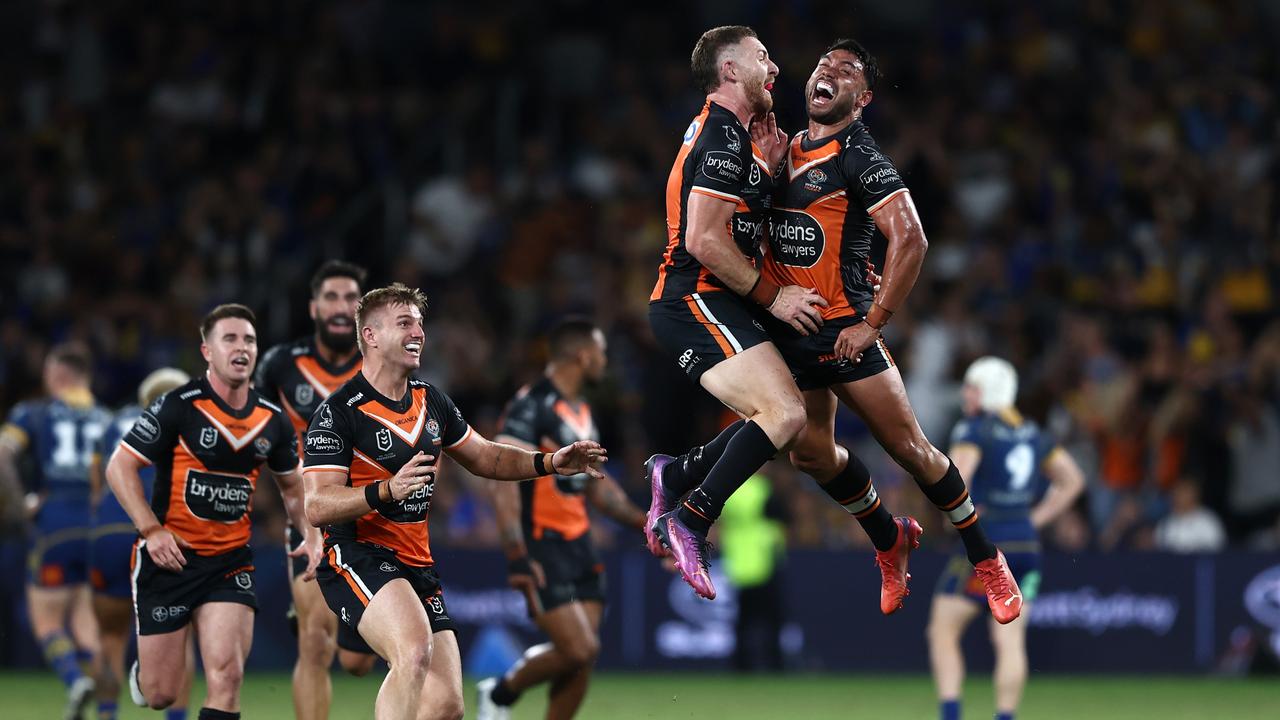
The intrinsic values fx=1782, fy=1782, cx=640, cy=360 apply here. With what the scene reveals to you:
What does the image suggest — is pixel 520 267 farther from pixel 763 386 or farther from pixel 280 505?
pixel 763 386

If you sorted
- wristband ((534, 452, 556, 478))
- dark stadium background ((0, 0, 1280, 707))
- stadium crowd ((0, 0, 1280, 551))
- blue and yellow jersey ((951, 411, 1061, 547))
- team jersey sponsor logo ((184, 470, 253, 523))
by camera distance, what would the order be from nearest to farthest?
wristband ((534, 452, 556, 478)), team jersey sponsor logo ((184, 470, 253, 523)), blue and yellow jersey ((951, 411, 1061, 547)), dark stadium background ((0, 0, 1280, 707)), stadium crowd ((0, 0, 1280, 551))

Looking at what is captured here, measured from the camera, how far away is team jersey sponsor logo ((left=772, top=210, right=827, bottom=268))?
8.59 metres

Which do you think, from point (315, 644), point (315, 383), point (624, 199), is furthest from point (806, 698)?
point (624, 199)

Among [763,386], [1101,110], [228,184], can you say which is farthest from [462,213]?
[763,386]

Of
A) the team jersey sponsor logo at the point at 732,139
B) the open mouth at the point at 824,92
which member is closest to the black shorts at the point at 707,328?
the team jersey sponsor logo at the point at 732,139

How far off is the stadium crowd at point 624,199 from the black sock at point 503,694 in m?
5.92

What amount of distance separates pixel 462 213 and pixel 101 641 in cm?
941

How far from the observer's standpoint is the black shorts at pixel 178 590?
9492mm

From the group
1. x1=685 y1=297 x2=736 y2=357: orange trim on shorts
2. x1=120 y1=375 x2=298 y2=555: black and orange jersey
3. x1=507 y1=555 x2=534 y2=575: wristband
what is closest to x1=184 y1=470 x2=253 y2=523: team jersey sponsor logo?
x1=120 y1=375 x2=298 y2=555: black and orange jersey

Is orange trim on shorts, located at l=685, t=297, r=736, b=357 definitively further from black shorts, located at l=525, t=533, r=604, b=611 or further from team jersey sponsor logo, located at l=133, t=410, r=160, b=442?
black shorts, located at l=525, t=533, r=604, b=611

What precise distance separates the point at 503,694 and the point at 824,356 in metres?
4.26

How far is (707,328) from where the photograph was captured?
8469mm

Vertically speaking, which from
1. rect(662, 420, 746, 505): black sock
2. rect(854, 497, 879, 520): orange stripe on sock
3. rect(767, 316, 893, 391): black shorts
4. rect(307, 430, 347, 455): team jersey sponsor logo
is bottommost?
rect(854, 497, 879, 520): orange stripe on sock

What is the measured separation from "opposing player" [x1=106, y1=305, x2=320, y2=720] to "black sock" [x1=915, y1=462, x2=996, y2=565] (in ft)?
10.6
